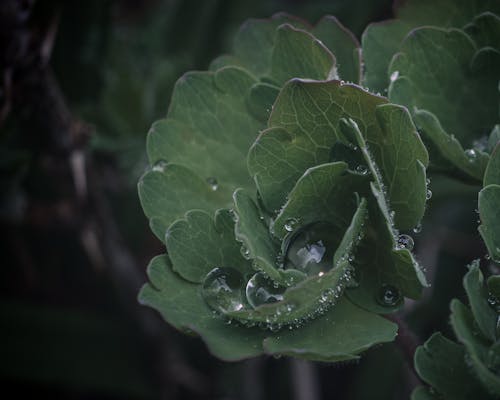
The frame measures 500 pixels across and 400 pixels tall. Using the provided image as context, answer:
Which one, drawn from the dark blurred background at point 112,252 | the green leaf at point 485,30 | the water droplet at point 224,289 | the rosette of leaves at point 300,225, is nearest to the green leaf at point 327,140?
the rosette of leaves at point 300,225

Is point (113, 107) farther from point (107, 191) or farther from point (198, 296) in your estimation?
point (198, 296)

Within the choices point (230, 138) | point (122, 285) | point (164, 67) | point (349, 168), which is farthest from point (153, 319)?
point (349, 168)

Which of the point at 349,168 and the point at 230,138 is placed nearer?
the point at 349,168

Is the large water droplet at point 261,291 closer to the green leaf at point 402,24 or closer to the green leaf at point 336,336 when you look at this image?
the green leaf at point 336,336

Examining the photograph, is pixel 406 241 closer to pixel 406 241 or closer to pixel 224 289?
pixel 406 241

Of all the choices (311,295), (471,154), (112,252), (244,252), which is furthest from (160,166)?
(112,252)

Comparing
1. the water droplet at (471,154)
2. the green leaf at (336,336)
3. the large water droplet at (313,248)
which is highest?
the water droplet at (471,154)
